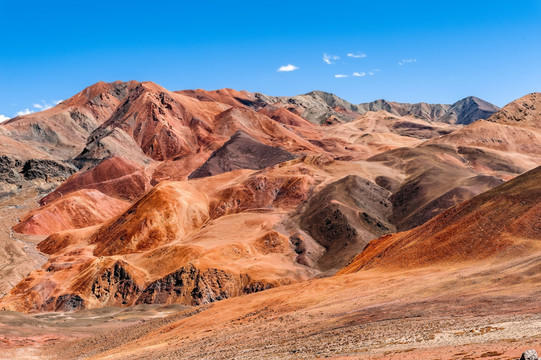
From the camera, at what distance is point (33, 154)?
526ft

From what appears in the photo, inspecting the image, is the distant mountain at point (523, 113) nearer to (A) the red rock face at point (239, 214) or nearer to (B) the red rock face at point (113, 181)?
(A) the red rock face at point (239, 214)

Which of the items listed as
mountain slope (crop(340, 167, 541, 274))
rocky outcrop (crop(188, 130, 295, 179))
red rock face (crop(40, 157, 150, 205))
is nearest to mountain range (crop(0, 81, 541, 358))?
mountain slope (crop(340, 167, 541, 274))

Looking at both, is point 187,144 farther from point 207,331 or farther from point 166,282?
point 207,331

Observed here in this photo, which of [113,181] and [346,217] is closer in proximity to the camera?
[346,217]

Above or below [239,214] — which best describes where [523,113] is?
above

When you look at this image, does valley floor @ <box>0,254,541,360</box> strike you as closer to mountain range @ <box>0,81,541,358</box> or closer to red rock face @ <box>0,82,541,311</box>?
mountain range @ <box>0,81,541,358</box>

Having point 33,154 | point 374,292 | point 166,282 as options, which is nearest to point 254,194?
point 166,282

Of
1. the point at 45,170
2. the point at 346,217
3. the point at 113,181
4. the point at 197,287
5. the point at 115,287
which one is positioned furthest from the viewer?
the point at 45,170

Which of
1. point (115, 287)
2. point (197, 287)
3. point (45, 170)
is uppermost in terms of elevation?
point (45, 170)

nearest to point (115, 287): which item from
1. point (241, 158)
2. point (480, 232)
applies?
point (480, 232)

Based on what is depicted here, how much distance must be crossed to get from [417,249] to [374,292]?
37.7 ft

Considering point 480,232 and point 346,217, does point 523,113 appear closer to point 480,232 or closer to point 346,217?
point 346,217

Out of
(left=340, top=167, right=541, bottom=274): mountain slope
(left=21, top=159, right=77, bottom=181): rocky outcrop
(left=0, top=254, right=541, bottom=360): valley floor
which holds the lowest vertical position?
(left=0, top=254, right=541, bottom=360): valley floor

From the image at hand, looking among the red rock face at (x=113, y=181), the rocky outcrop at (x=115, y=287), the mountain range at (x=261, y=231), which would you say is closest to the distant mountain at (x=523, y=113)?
the mountain range at (x=261, y=231)
